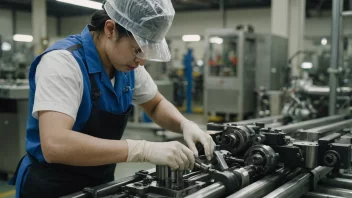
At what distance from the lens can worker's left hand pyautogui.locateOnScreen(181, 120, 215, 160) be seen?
4.35 feet

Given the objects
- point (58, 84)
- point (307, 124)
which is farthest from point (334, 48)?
point (58, 84)

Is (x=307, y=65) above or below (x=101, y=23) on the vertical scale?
above

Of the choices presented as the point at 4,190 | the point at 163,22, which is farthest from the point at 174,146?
the point at 4,190

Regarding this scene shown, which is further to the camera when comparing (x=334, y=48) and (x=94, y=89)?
(x=334, y=48)

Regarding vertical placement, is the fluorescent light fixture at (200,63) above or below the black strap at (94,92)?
above

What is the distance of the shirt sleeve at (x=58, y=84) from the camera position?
1.08 m

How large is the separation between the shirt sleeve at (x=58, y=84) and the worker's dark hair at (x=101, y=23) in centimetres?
18

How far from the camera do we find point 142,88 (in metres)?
1.65

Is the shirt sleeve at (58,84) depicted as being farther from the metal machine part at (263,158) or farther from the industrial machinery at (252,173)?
the metal machine part at (263,158)

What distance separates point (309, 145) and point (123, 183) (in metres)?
0.66

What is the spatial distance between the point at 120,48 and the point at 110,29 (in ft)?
0.24

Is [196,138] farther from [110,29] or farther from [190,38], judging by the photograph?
[190,38]

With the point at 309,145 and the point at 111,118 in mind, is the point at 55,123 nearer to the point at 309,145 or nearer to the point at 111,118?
the point at 111,118

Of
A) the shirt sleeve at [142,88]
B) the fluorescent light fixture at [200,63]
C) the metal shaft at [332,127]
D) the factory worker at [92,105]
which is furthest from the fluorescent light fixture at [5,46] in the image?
the metal shaft at [332,127]
